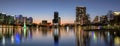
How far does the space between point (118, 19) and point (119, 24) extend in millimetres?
5983

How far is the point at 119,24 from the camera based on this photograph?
405ft

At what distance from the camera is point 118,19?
422 ft
